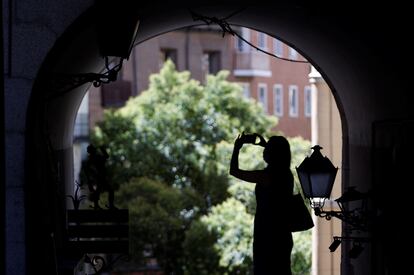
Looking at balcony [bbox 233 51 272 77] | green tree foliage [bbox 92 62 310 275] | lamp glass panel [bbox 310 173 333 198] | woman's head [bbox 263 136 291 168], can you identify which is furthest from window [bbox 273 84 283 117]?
woman's head [bbox 263 136 291 168]

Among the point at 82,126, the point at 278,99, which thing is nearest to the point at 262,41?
the point at 278,99

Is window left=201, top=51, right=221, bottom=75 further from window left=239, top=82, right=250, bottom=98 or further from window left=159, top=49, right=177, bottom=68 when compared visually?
window left=159, top=49, right=177, bottom=68

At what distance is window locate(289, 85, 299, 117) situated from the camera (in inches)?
2287

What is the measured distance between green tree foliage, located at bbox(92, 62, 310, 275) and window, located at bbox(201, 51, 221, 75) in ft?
52.7

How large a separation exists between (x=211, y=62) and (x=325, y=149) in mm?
38391

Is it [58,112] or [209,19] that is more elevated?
[209,19]

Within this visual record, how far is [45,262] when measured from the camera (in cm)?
1028

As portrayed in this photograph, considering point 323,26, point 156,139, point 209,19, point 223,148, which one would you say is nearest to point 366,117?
point 323,26

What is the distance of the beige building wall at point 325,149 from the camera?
62.6ft

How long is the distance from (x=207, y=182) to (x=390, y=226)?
81.2 feet

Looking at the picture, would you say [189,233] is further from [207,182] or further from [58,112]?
[58,112]

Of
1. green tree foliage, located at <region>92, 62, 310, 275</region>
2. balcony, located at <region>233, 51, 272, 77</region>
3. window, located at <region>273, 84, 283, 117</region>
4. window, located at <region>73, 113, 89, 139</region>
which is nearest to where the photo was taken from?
green tree foliage, located at <region>92, 62, 310, 275</region>

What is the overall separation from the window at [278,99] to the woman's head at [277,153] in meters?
46.4

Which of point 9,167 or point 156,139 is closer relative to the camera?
point 9,167
